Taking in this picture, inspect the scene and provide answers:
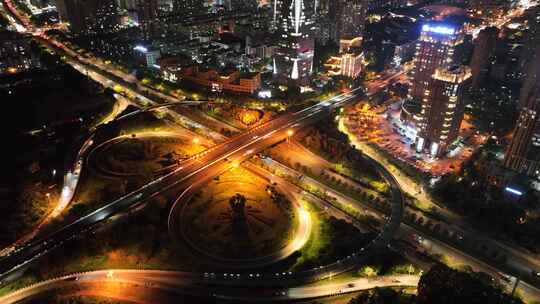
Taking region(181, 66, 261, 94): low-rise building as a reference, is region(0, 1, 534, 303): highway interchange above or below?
below

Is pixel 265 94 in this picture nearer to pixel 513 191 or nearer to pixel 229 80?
pixel 229 80

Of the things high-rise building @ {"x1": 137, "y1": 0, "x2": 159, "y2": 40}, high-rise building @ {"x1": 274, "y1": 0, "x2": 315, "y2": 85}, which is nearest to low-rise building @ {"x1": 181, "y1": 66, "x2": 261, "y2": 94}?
high-rise building @ {"x1": 274, "y1": 0, "x2": 315, "y2": 85}

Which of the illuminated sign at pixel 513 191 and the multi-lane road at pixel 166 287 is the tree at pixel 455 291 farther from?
the illuminated sign at pixel 513 191

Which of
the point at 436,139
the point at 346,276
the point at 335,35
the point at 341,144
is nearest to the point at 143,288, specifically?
the point at 346,276

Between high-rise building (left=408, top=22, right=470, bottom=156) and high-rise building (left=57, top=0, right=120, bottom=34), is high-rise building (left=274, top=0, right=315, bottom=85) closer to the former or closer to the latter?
high-rise building (left=408, top=22, right=470, bottom=156)

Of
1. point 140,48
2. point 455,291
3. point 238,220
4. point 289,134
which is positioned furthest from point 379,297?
point 140,48

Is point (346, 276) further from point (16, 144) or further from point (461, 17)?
point (461, 17)
